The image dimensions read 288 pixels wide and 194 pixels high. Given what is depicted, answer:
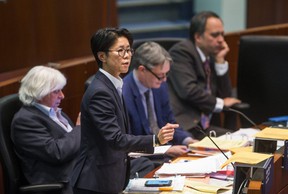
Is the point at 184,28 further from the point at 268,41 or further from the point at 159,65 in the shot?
the point at 159,65

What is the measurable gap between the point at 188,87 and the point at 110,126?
1705 millimetres

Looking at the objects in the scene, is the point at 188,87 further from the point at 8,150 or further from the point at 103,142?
the point at 103,142

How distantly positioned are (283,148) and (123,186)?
2.46 ft

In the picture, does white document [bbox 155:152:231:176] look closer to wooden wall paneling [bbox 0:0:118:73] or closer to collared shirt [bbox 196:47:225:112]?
collared shirt [bbox 196:47:225:112]

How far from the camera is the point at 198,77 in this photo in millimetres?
4438

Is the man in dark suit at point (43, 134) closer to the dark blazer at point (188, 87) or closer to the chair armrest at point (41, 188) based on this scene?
the chair armrest at point (41, 188)

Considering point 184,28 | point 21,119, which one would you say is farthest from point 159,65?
point 184,28

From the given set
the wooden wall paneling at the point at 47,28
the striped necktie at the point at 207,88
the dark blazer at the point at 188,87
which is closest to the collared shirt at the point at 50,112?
the wooden wall paneling at the point at 47,28

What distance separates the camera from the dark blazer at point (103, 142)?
8.78ft

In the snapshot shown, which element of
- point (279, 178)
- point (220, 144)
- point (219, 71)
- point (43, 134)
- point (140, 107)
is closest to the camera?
point (279, 178)

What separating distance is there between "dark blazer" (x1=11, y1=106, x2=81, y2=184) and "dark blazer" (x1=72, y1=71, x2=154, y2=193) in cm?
52

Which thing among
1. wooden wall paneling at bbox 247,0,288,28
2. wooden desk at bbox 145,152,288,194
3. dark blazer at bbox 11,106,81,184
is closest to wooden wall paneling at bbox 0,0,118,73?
dark blazer at bbox 11,106,81,184

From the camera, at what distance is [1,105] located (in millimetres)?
3160

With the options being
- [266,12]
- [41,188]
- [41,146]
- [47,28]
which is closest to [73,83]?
[47,28]
